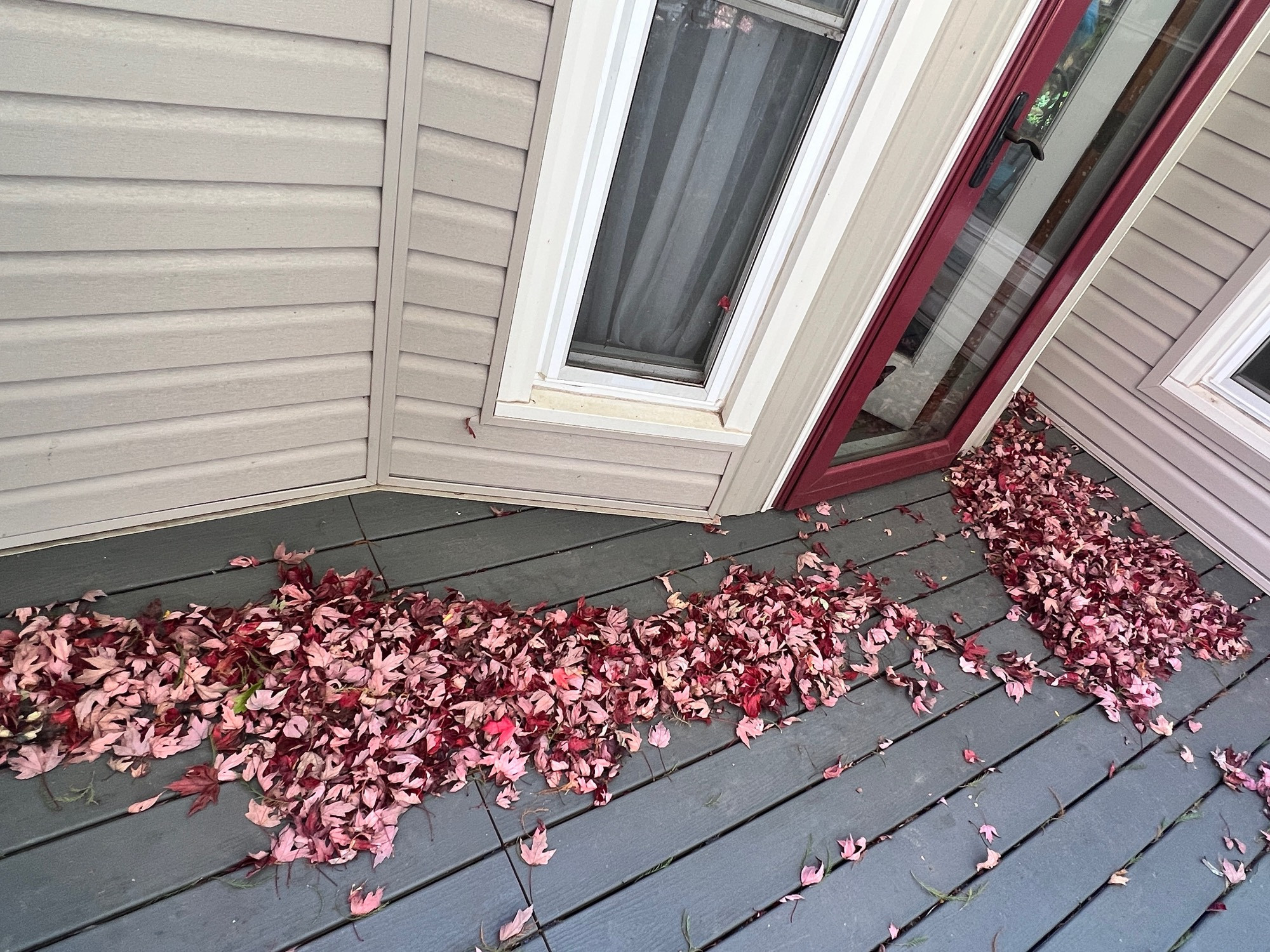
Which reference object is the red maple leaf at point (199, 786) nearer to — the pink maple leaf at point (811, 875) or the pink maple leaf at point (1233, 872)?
the pink maple leaf at point (811, 875)

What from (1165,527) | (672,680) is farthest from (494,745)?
(1165,527)

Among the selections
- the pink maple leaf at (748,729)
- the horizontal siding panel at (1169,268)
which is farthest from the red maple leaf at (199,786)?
the horizontal siding panel at (1169,268)

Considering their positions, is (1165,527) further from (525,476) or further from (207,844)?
(207,844)

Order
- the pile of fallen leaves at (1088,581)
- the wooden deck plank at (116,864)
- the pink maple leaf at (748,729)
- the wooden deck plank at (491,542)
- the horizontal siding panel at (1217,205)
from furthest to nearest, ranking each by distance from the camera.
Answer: the horizontal siding panel at (1217,205) → the pile of fallen leaves at (1088,581) → the wooden deck plank at (491,542) → the pink maple leaf at (748,729) → the wooden deck plank at (116,864)

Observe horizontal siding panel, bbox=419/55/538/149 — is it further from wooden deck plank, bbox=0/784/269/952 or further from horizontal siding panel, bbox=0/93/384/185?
wooden deck plank, bbox=0/784/269/952

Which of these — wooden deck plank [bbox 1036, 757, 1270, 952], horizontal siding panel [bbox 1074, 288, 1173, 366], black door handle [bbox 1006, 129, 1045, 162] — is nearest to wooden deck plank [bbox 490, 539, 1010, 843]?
wooden deck plank [bbox 1036, 757, 1270, 952]

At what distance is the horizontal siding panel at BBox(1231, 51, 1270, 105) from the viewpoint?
2.94 m

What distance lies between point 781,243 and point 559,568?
1134 mm

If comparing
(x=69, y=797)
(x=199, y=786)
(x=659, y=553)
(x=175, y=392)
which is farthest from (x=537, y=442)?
(x=69, y=797)

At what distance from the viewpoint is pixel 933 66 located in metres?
1.77

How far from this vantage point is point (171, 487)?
2.01m

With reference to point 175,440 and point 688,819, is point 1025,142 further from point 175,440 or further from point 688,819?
point 175,440

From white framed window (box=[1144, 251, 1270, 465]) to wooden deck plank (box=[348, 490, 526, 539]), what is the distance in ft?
10.2

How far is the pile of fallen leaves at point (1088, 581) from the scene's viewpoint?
2.63 meters
